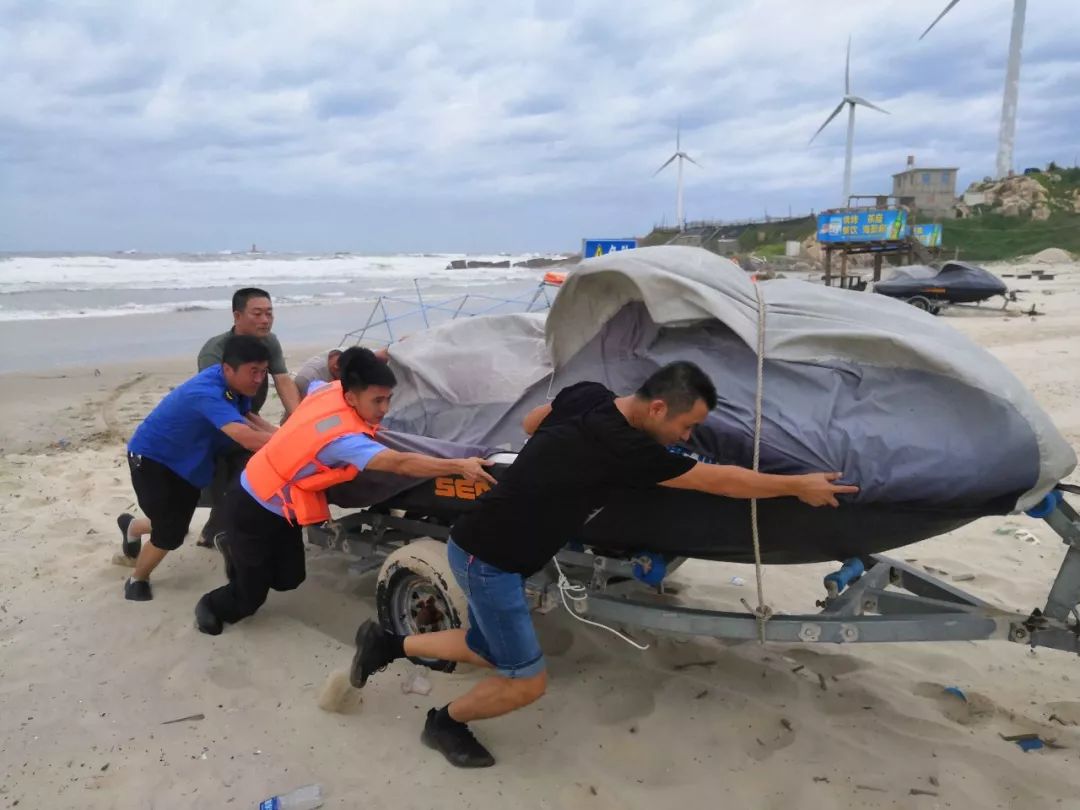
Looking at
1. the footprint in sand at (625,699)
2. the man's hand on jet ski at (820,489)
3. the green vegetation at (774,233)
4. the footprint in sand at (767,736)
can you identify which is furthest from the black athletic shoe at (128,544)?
the green vegetation at (774,233)

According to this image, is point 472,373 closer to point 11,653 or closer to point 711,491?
point 711,491

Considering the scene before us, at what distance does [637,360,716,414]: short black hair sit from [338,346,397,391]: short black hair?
1.39 m

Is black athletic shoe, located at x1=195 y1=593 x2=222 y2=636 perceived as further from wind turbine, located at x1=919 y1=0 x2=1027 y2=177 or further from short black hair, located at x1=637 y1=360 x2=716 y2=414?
wind turbine, located at x1=919 y1=0 x2=1027 y2=177

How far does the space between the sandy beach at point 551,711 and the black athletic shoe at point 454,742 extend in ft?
0.19

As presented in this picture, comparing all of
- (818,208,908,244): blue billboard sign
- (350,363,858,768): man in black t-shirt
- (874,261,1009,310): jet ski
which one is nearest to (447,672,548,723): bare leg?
(350,363,858,768): man in black t-shirt

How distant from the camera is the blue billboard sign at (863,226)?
998 inches

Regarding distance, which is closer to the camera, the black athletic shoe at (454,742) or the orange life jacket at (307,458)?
the black athletic shoe at (454,742)

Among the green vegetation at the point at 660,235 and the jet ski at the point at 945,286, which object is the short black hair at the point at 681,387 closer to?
the jet ski at the point at 945,286

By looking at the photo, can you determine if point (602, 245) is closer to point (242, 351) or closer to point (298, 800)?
point (242, 351)

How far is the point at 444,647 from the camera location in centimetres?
317

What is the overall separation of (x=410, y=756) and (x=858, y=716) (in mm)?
1859

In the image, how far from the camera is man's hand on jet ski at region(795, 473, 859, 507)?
8.78ft

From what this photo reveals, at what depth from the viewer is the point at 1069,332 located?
14.8 m

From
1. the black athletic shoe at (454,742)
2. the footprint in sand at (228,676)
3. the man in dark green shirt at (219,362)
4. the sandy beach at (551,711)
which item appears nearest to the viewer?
the sandy beach at (551,711)
